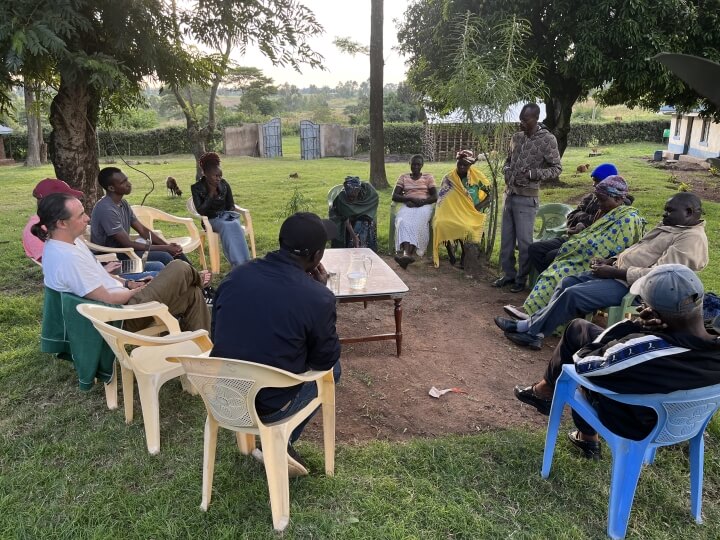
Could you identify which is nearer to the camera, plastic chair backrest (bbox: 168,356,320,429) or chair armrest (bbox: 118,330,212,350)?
plastic chair backrest (bbox: 168,356,320,429)


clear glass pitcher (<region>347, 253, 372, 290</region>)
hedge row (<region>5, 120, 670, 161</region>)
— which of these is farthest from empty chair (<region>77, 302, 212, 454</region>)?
hedge row (<region>5, 120, 670, 161</region>)

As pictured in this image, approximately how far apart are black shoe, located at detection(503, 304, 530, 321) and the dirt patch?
0.64 feet

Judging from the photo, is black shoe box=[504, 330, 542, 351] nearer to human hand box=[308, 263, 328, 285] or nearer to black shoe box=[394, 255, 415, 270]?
human hand box=[308, 263, 328, 285]

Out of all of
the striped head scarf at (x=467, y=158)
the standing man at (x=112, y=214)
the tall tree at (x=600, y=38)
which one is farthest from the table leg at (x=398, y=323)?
the tall tree at (x=600, y=38)

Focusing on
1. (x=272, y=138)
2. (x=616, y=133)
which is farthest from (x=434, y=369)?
(x=616, y=133)

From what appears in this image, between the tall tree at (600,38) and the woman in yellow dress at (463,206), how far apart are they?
197cm

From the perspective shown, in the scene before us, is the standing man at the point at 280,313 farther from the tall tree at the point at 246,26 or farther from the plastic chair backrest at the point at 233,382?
the tall tree at the point at 246,26

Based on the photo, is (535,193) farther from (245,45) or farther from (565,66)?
(565,66)

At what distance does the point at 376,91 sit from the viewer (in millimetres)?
11727

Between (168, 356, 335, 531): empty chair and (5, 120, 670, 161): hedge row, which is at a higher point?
(5, 120, 670, 161): hedge row

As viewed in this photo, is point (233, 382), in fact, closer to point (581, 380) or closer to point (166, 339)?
point (166, 339)

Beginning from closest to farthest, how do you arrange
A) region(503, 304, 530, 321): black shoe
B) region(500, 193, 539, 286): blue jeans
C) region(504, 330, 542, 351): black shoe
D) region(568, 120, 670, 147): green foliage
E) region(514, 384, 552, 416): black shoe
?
1. region(514, 384, 552, 416): black shoe
2. region(504, 330, 542, 351): black shoe
3. region(503, 304, 530, 321): black shoe
4. region(500, 193, 539, 286): blue jeans
5. region(568, 120, 670, 147): green foliage

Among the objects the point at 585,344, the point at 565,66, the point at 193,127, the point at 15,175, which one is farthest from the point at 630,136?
the point at 585,344

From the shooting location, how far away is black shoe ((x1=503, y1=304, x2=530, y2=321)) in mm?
4626
